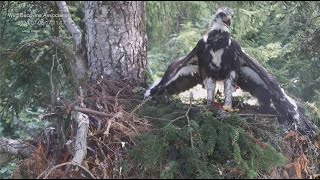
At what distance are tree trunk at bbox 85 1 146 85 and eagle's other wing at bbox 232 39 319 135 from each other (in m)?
1.03

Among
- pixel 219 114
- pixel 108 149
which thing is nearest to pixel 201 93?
pixel 219 114

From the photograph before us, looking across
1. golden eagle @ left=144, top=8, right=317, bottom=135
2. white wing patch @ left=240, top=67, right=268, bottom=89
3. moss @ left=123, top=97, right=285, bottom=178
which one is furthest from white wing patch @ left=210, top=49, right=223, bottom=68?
moss @ left=123, top=97, right=285, bottom=178

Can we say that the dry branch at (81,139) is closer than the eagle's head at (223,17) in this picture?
Yes

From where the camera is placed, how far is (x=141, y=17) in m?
4.75

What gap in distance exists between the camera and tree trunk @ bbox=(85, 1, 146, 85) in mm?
4547

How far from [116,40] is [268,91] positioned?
163cm

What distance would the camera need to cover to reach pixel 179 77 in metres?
5.02

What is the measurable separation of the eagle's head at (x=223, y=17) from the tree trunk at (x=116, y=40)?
0.80 meters

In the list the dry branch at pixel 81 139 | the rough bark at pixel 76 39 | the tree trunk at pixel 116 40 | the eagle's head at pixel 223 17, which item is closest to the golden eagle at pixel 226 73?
the eagle's head at pixel 223 17

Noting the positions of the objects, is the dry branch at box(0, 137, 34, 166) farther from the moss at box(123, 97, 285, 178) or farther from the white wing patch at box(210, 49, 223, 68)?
the white wing patch at box(210, 49, 223, 68)

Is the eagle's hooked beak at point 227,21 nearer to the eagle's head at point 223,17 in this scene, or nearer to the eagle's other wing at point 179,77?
the eagle's head at point 223,17

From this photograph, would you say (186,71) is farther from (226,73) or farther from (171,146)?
(171,146)

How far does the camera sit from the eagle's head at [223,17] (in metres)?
4.45

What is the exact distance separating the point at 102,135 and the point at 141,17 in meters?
1.66
